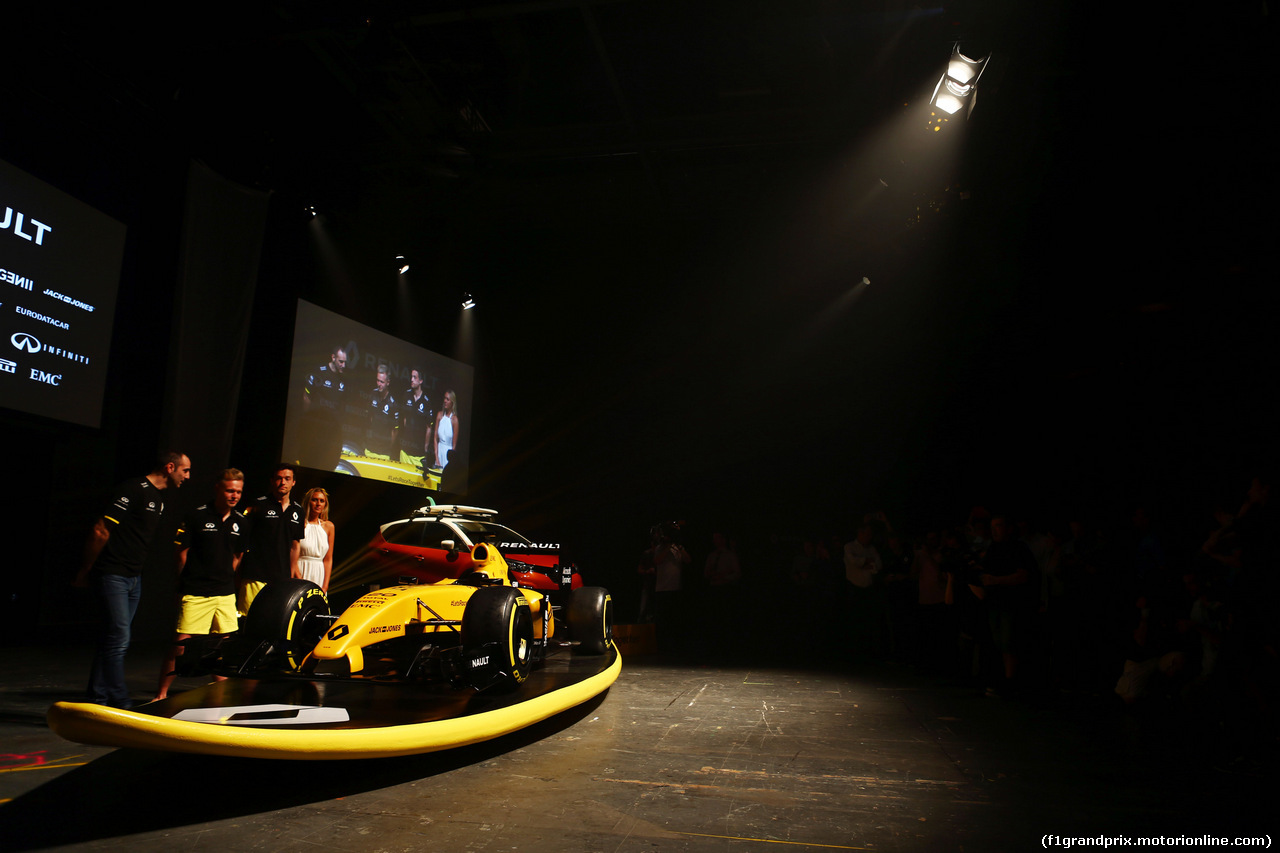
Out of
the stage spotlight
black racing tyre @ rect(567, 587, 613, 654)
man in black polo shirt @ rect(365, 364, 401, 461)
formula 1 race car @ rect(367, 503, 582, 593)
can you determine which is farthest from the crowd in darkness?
man in black polo shirt @ rect(365, 364, 401, 461)

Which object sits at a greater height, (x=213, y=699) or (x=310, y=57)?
(x=310, y=57)

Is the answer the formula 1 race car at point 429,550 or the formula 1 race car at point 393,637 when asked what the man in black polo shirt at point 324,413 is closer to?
the formula 1 race car at point 429,550

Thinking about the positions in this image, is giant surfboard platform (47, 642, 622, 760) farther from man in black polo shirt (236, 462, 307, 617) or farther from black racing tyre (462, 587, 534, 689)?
man in black polo shirt (236, 462, 307, 617)

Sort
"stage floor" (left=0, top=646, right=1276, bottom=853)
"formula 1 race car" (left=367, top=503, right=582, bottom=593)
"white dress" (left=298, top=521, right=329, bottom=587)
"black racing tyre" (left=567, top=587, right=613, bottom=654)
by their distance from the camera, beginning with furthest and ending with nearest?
"formula 1 race car" (left=367, top=503, right=582, bottom=593), "black racing tyre" (left=567, top=587, right=613, bottom=654), "white dress" (left=298, top=521, right=329, bottom=587), "stage floor" (left=0, top=646, right=1276, bottom=853)

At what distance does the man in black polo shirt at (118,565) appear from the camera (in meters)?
3.93

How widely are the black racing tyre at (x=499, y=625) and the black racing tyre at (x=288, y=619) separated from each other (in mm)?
988

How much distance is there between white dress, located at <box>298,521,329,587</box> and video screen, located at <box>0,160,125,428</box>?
3263mm

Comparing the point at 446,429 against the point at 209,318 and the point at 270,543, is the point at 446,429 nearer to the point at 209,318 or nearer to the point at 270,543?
the point at 209,318

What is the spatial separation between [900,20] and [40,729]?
29.2 feet

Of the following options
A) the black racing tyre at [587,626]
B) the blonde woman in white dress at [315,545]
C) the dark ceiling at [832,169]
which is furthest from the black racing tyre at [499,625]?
the dark ceiling at [832,169]

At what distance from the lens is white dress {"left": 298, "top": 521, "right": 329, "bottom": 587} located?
549cm

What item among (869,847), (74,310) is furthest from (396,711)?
(74,310)

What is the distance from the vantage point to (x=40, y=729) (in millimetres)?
3787

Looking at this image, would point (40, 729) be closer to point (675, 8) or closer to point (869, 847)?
point (869, 847)
